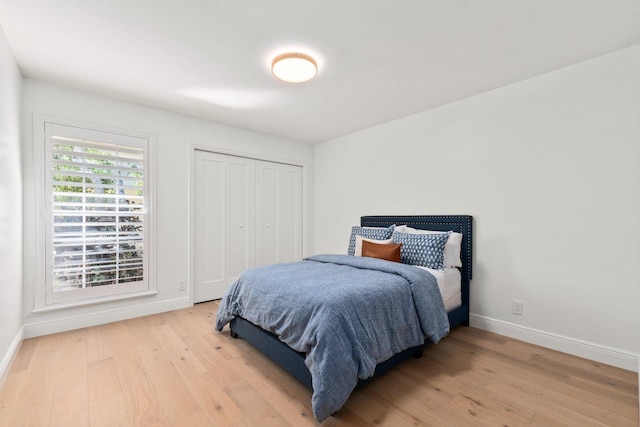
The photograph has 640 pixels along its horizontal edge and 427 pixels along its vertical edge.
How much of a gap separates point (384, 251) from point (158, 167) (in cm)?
269

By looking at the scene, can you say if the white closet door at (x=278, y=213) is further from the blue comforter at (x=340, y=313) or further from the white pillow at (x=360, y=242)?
the blue comforter at (x=340, y=313)

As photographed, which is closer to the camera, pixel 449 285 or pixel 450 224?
pixel 449 285

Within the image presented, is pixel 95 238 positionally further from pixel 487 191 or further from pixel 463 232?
pixel 487 191

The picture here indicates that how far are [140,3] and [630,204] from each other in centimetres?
355

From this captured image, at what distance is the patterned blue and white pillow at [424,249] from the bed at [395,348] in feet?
0.85

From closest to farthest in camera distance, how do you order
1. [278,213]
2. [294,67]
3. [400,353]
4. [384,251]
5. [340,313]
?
[340,313] → [400,353] → [294,67] → [384,251] → [278,213]

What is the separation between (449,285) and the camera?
8.77 feet

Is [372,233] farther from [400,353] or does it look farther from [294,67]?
[294,67]

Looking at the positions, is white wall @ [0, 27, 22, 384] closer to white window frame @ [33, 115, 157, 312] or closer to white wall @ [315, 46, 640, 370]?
white window frame @ [33, 115, 157, 312]

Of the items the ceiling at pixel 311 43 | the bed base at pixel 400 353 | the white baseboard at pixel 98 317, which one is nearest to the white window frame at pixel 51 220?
the white baseboard at pixel 98 317

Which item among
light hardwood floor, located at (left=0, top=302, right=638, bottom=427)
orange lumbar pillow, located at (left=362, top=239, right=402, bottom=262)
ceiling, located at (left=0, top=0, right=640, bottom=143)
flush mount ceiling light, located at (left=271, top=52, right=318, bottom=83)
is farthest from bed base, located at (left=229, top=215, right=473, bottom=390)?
flush mount ceiling light, located at (left=271, top=52, right=318, bottom=83)

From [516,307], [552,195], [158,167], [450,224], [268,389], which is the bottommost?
[268,389]

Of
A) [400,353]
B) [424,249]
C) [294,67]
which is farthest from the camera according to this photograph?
[424,249]

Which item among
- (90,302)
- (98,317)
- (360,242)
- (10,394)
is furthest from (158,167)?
(360,242)
